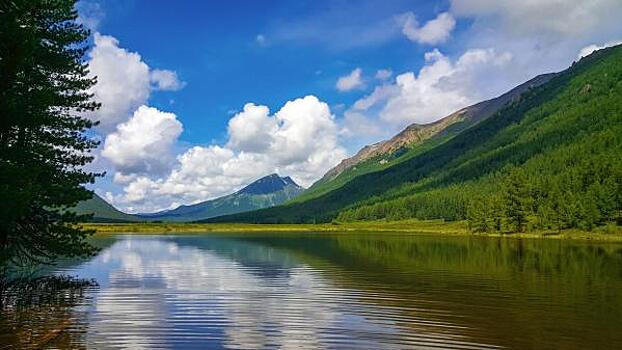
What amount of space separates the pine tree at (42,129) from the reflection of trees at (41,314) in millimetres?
2679

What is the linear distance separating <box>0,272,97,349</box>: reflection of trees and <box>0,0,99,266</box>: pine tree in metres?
2.68

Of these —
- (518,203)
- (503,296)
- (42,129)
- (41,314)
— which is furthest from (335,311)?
(518,203)

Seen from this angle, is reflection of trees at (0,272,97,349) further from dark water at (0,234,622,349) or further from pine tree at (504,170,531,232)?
pine tree at (504,170,531,232)

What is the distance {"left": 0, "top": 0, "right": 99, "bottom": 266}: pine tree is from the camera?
93.2 feet

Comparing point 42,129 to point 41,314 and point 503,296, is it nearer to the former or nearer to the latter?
point 41,314

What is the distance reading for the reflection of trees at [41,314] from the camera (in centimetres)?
2336

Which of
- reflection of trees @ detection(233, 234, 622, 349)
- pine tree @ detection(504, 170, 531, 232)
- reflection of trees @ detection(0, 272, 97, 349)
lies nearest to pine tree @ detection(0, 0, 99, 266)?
reflection of trees @ detection(0, 272, 97, 349)

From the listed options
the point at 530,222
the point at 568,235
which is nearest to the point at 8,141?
the point at 568,235

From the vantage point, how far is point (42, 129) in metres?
37.9

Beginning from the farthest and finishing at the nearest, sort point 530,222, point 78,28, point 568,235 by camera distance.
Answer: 1. point 530,222
2. point 568,235
3. point 78,28

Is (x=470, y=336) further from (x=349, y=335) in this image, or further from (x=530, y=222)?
(x=530, y=222)

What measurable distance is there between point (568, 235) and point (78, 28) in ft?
442

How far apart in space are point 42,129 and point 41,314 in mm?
14701

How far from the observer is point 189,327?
26984mm
